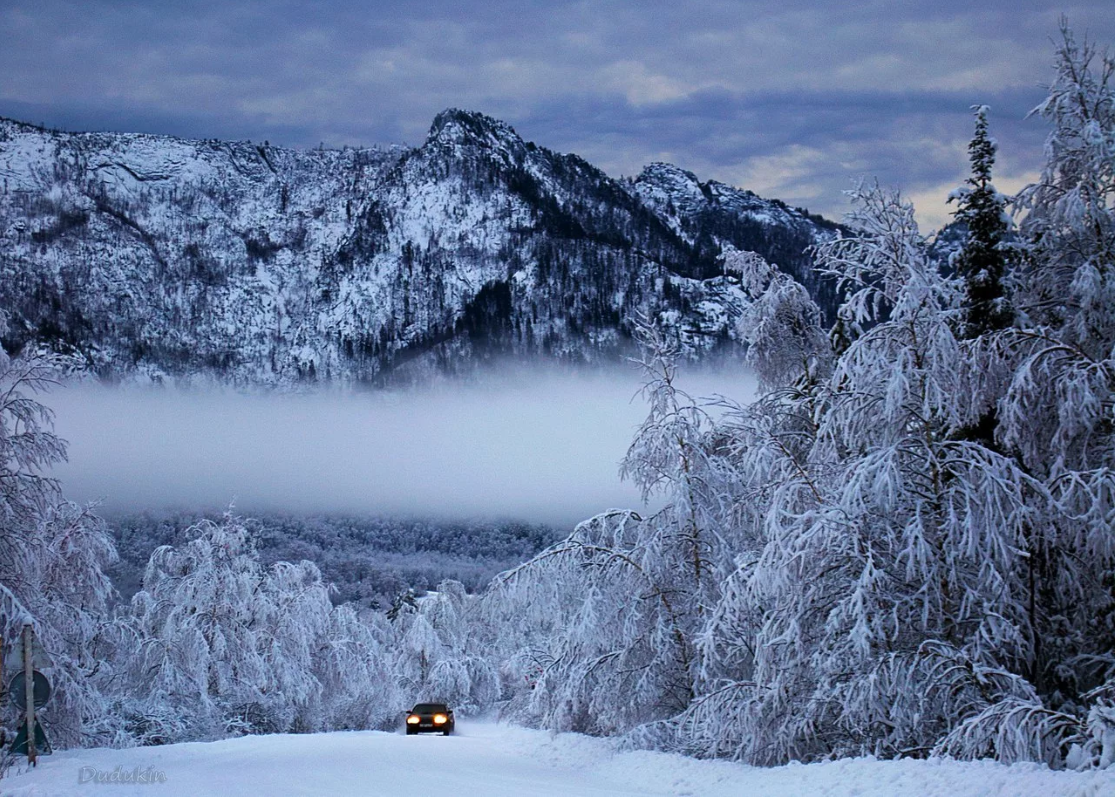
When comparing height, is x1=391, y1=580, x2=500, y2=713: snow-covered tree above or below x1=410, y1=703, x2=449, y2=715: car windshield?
below

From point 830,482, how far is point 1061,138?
20.4 ft

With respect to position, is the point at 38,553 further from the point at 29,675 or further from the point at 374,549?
the point at 374,549

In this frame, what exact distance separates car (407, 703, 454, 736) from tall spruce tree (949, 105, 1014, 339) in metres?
23.1

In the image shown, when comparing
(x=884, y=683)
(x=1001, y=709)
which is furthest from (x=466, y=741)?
(x=1001, y=709)

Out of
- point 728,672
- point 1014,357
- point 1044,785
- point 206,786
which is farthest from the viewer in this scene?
point 728,672

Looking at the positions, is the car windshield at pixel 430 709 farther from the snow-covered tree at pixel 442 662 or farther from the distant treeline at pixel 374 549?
the distant treeline at pixel 374 549

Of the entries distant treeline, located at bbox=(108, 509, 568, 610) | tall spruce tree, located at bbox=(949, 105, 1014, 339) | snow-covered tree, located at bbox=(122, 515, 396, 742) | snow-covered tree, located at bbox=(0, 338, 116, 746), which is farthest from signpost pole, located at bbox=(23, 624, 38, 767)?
distant treeline, located at bbox=(108, 509, 568, 610)

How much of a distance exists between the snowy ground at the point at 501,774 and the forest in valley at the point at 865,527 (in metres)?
0.73

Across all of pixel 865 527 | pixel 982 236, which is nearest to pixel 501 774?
pixel 865 527

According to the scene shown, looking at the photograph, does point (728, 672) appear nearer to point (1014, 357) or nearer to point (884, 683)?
point (884, 683)

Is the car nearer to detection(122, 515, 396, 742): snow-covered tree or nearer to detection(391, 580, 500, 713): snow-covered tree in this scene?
detection(122, 515, 396, 742): snow-covered tree

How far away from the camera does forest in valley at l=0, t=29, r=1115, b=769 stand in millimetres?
11586

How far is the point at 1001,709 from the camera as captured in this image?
33.6ft

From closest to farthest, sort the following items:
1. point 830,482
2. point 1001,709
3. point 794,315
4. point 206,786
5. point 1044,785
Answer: point 1044,785 → point 1001,709 → point 206,786 → point 830,482 → point 794,315
